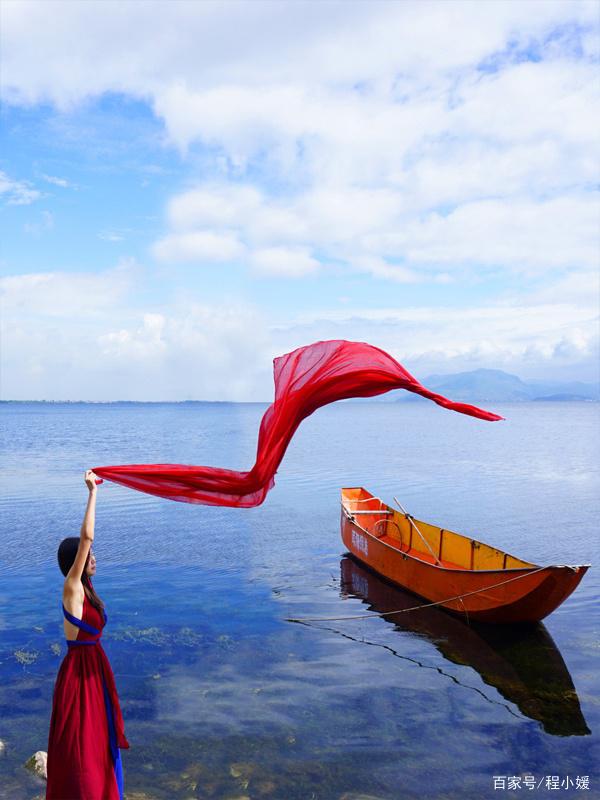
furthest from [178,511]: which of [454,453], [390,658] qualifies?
[454,453]

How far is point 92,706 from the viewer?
17.3 feet

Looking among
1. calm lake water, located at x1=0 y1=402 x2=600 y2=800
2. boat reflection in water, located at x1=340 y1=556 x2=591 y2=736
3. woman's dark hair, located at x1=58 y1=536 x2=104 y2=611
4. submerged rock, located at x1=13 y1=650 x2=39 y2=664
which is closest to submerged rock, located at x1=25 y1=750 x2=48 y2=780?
calm lake water, located at x1=0 y1=402 x2=600 y2=800

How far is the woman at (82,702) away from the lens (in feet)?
17.0

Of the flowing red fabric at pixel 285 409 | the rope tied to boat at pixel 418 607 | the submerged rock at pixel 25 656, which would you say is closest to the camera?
the flowing red fabric at pixel 285 409

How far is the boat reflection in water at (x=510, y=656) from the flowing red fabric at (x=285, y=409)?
6.07m

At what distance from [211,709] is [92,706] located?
5.50 meters

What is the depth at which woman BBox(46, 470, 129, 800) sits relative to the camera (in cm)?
519

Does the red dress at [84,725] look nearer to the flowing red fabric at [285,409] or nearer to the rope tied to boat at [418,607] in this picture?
the flowing red fabric at [285,409]

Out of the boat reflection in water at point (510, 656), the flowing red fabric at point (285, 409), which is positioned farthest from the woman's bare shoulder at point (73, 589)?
the boat reflection in water at point (510, 656)

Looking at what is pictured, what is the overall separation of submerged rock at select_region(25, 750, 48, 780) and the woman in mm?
3569

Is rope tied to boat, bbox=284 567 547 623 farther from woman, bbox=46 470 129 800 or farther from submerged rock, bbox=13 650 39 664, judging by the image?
woman, bbox=46 470 129 800

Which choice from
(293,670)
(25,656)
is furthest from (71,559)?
(25,656)

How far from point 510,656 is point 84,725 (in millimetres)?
9832

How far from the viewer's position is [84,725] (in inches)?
205
